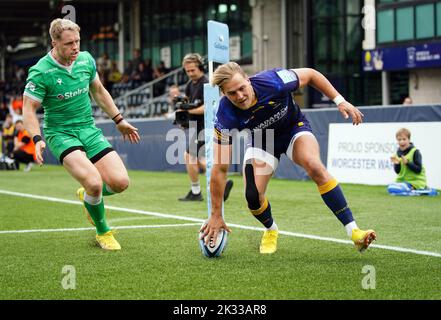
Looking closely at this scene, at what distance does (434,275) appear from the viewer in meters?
6.42

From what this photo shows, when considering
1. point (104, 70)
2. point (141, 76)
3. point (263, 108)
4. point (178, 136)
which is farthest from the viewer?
point (104, 70)

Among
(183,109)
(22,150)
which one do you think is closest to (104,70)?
(22,150)

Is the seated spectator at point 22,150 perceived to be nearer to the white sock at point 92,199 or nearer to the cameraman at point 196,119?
the cameraman at point 196,119

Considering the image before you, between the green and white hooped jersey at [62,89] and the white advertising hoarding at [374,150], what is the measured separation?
27.8 feet

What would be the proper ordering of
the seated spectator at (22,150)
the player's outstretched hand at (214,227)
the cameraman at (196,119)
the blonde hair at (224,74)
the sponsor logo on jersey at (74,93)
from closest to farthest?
the blonde hair at (224,74) < the player's outstretched hand at (214,227) < the sponsor logo on jersey at (74,93) < the cameraman at (196,119) < the seated spectator at (22,150)

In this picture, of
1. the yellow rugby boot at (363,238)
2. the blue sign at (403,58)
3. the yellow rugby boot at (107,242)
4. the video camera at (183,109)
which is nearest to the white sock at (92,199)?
the yellow rugby boot at (107,242)

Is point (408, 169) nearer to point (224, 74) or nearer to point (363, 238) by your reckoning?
point (363, 238)

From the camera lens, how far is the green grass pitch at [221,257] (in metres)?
5.99

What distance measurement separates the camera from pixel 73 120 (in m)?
8.40

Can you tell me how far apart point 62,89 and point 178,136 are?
1459 cm

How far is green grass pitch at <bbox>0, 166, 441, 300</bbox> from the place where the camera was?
5992 millimetres

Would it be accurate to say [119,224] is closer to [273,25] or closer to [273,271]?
[273,271]

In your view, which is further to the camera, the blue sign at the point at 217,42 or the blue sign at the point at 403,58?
the blue sign at the point at 403,58
